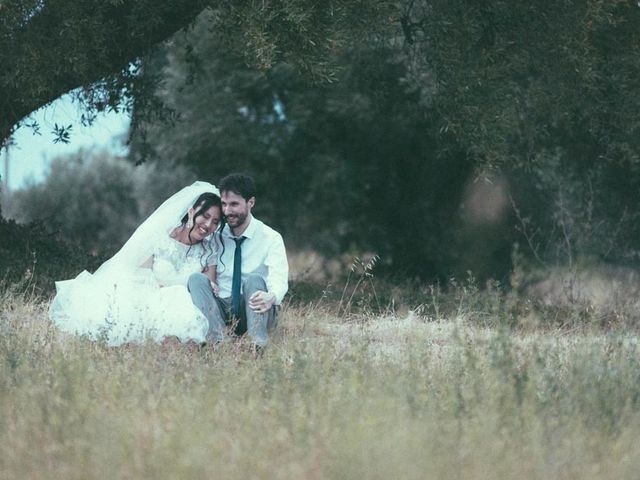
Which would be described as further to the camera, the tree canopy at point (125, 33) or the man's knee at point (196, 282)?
the tree canopy at point (125, 33)

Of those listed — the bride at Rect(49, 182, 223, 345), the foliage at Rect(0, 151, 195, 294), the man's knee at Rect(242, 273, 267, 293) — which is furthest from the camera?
the foliage at Rect(0, 151, 195, 294)

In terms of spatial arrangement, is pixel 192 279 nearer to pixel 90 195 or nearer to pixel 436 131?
pixel 436 131

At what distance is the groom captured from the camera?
8.42 meters

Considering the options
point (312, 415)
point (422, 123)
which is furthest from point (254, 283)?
point (422, 123)

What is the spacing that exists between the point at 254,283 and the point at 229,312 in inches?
14.8

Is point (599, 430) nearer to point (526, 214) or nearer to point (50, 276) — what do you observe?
point (50, 276)

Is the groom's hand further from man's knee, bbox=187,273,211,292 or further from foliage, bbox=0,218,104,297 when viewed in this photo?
foliage, bbox=0,218,104,297

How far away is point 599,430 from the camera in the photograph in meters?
5.64

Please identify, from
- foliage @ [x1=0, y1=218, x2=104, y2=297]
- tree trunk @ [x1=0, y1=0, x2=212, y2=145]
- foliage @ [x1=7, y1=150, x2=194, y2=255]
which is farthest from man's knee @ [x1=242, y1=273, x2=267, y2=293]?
foliage @ [x1=7, y1=150, x2=194, y2=255]

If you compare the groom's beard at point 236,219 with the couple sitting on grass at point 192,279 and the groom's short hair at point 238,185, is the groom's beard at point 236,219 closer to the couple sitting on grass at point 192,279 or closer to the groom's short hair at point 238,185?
the couple sitting on grass at point 192,279

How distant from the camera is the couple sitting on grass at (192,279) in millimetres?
8391

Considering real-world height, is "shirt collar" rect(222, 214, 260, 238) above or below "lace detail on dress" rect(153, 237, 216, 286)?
above

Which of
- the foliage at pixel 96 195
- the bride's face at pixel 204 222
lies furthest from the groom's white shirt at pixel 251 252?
the foliage at pixel 96 195

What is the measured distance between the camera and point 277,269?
29.1 ft
